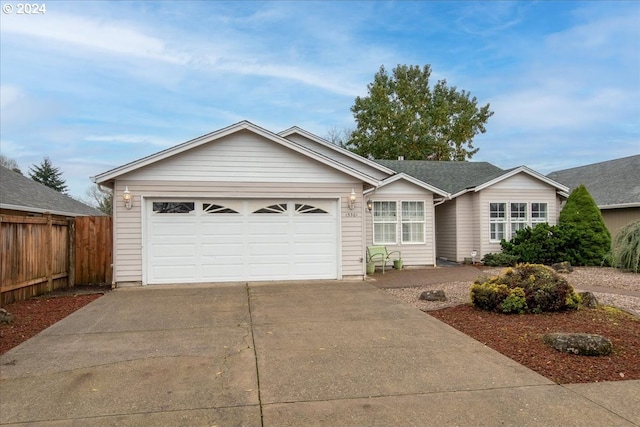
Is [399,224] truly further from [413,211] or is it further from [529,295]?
[529,295]

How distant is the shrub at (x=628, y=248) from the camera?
13.1m

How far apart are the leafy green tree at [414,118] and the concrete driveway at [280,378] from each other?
26.4 meters

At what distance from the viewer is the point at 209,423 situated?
3303 millimetres

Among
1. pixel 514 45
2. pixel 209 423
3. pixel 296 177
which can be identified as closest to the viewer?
pixel 209 423

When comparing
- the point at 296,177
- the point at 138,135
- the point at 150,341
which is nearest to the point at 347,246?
the point at 296,177

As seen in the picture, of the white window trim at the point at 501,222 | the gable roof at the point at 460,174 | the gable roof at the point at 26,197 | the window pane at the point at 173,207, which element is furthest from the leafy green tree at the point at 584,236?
the gable roof at the point at 26,197

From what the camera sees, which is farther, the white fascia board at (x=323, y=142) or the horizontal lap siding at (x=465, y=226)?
the horizontal lap siding at (x=465, y=226)

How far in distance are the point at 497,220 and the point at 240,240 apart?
10.5 meters

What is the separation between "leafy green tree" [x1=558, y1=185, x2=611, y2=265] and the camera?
15.3 m

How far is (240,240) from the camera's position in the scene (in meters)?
10.8

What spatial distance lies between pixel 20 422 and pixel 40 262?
24.0 ft

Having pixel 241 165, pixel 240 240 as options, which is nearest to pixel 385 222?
pixel 240 240

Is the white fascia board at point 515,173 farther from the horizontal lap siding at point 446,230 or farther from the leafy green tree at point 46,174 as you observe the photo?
the leafy green tree at point 46,174

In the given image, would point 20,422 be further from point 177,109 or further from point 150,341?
point 177,109
